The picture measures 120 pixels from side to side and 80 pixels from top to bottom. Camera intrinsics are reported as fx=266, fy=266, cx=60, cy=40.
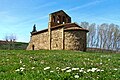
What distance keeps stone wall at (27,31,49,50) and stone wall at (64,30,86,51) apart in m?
8.16

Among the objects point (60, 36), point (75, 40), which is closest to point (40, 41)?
point (60, 36)

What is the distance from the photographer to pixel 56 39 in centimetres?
5775

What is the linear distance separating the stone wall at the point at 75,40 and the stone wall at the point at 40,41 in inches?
321

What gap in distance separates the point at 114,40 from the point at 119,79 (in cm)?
10540

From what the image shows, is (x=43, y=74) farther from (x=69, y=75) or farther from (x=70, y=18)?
(x=70, y=18)

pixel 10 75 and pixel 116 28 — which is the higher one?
pixel 116 28

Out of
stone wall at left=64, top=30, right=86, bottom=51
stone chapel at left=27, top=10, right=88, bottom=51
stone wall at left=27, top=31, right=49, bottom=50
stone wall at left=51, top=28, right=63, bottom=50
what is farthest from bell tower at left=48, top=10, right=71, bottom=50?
stone wall at left=64, top=30, right=86, bottom=51

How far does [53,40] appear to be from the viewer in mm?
58312

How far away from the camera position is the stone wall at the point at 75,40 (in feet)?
172

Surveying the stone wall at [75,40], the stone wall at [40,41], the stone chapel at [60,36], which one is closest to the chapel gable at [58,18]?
the stone chapel at [60,36]

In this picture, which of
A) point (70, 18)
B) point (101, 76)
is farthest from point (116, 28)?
point (101, 76)

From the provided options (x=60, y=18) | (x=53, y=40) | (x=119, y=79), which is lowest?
(x=119, y=79)

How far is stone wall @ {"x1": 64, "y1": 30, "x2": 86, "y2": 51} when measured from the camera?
2069 inches

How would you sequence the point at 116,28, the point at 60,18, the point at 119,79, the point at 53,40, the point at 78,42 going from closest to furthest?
the point at 119,79
the point at 78,42
the point at 53,40
the point at 60,18
the point at 116,28
